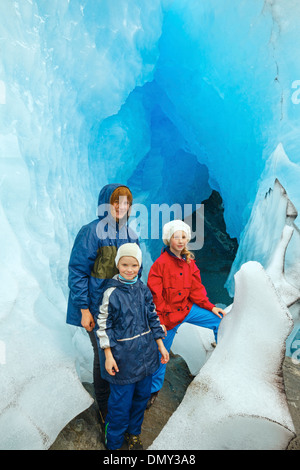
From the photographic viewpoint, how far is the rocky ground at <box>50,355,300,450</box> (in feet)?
4.71

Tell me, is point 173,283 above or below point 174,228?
below

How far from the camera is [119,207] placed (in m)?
1.45

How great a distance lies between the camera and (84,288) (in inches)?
54.4

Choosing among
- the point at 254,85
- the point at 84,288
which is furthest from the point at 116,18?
the point at 84,288

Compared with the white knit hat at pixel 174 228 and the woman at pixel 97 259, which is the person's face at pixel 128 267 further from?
the white knit hat at pixel 174 228

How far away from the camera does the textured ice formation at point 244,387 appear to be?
1.28m

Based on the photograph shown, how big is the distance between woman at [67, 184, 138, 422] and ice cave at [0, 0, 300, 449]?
20 cm

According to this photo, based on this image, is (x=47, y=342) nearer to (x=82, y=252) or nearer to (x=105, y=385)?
(x=105, y=385)

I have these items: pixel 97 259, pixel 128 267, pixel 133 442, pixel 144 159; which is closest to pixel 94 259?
pixel 97 259

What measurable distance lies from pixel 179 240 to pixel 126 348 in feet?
1.98

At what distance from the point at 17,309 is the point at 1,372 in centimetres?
28

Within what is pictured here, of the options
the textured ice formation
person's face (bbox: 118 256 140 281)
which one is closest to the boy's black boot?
the textured ice formation

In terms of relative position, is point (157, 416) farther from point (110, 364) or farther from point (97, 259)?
point (97, 259)

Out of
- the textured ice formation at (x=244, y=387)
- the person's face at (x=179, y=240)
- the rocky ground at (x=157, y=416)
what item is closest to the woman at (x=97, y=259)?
the rocky ground at (x=157, y=416)
